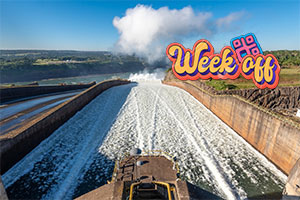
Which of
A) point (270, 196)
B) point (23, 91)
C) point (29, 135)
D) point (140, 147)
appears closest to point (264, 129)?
point (270, 196)

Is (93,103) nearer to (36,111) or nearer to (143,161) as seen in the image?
(36,111)

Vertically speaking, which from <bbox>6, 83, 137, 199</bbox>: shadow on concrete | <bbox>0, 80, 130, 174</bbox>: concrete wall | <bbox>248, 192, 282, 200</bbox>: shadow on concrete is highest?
<bbox>0, 80, 130, 174</bbox>: concrete wall

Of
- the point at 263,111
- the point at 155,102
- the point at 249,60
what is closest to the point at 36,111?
the point at 155,102

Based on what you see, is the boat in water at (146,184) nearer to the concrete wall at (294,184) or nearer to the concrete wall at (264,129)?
the concrete wall at (294,184)

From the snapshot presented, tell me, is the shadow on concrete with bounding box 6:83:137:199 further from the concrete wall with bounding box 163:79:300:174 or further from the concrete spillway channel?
the concrete wall with bounding box 163:79:300:174

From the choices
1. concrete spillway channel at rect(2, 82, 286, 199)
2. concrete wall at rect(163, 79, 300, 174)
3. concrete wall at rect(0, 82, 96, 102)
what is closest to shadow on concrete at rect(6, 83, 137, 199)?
concrete spillway channel at rect(2, 82, 286, 199)

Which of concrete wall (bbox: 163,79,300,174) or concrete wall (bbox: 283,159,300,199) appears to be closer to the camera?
concrete wall (bbox: 283,159,300,199)

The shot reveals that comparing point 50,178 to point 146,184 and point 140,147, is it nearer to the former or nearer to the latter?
point 140,147
